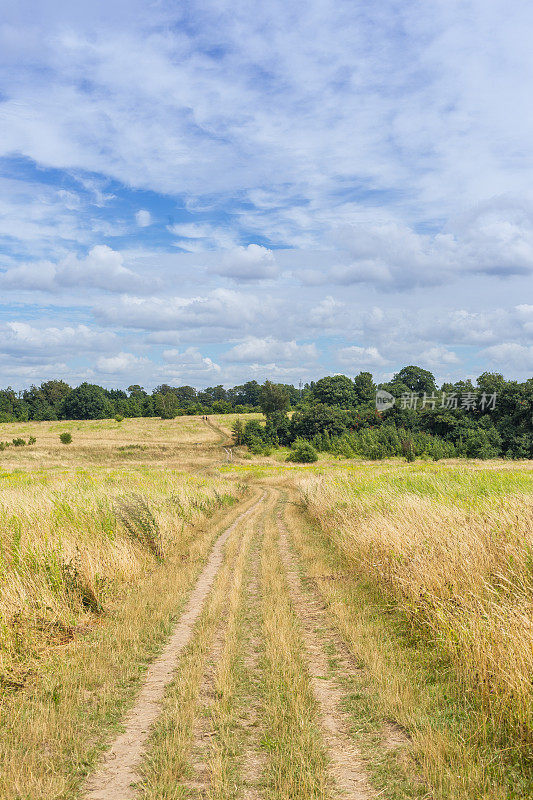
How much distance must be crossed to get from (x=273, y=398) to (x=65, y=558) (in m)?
91.9

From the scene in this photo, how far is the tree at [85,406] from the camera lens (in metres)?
129

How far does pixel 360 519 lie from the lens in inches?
523

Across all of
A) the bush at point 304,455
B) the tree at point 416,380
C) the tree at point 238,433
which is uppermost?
the tree at point 416,380

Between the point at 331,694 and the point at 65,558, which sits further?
the point at 65,558

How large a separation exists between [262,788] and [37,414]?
140 metres

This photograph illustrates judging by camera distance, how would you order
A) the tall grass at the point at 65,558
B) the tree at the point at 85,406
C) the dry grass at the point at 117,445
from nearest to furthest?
the tall grass at the point at 65,558
the dry grass at the point at 117,445
the tree at the point at 85,406

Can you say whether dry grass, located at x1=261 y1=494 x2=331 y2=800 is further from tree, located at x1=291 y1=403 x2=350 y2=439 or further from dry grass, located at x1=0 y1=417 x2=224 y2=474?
tree, located at x1=291 y1=403 x2=350 y2=439

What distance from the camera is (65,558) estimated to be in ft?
28.0

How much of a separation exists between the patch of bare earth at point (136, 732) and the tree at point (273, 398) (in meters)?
91.8

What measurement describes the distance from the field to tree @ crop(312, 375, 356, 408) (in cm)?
8573

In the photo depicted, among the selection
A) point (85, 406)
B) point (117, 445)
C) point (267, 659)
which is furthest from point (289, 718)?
point (85, 406)

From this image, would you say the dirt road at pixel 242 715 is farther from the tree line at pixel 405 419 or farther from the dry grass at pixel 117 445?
the tree line at pixel 405 419

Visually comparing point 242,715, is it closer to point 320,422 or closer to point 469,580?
point 469,580

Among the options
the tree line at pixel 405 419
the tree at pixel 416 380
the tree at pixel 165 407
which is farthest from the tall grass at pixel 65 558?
the tree at pixel 165 407
